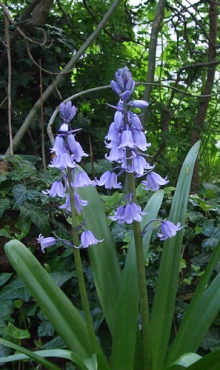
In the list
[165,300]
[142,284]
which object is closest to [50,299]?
[142,284]

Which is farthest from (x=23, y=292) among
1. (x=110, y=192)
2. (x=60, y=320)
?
(x=110, y=192)

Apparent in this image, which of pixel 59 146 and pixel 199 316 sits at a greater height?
pixel 59 146

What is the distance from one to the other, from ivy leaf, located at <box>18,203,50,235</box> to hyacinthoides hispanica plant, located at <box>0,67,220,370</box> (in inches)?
14.1

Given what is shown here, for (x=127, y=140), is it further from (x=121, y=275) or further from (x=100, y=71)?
(x=100, y=71)

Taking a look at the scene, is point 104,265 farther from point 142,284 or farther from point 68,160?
point 68,160

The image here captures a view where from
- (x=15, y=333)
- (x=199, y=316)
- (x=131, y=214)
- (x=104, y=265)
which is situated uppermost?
(x=131, y=214)

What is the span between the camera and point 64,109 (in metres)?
1.17

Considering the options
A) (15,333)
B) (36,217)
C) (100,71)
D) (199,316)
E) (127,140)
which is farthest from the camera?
(100,71)

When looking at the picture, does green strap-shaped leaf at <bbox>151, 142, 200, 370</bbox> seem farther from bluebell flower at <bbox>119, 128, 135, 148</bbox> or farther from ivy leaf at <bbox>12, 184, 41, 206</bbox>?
ivy leaf at <bbox>12, 184, 41, 206</bbox>

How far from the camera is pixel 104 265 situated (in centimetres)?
142

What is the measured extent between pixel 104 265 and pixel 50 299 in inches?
9.3

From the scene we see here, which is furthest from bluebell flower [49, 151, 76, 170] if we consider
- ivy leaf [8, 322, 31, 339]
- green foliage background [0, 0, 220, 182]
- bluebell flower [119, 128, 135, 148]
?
green foliage background [0, 0, 220, 182]

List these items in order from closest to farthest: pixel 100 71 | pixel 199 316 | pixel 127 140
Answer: pixel 127 140, pixel 199 316, pixel 100 71

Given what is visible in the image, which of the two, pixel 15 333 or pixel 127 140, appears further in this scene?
pixel 15 333
